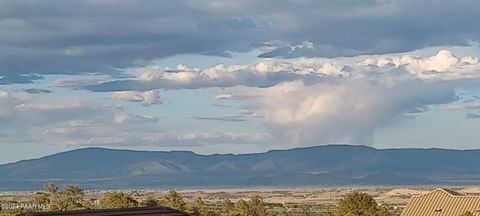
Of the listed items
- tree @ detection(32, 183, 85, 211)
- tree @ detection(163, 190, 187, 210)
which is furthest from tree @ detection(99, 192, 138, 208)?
tree @ detection(32, 183, 85, 211)

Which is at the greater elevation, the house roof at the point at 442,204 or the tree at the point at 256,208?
the tree at the point at 256,208

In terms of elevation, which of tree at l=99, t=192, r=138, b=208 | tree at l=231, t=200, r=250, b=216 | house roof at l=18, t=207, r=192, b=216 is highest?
tree at l=231, t=200, r=250, b=216

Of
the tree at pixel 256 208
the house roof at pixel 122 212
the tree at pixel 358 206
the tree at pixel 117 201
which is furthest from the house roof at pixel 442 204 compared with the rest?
the house roof at pixel 122 212

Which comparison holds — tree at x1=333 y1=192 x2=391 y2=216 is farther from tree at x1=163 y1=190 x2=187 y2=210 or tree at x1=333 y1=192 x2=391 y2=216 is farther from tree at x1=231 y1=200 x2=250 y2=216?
tree at x1=163 y1=190 x2=187 y2=210

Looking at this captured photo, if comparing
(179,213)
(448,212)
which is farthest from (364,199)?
(179,213)

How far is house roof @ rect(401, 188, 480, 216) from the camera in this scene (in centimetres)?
6694

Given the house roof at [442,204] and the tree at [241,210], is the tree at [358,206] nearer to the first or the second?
the house roof at [442,204]

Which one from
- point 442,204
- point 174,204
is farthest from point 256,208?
point 442,204

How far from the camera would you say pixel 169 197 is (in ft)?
244

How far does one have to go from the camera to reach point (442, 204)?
7088 cm

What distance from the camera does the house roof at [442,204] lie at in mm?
66938

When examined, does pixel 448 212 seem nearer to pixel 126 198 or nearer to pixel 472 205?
pixel 472 205

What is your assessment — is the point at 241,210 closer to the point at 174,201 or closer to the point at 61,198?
the point at 174,201

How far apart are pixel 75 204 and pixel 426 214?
87.8ft
